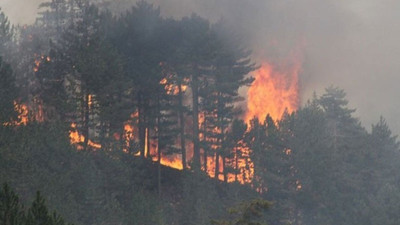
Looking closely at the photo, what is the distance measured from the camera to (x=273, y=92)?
97125 millimetres

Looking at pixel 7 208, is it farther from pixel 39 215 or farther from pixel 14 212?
pixel 39 215

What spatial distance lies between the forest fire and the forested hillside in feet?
42.5

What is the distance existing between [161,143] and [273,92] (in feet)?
121

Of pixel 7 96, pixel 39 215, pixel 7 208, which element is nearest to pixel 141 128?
pixel 7 96

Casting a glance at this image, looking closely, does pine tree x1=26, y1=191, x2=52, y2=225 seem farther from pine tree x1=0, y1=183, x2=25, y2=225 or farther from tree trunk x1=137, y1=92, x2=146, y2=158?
tree trunk x1=137, y1=92, x2=146, y2=158

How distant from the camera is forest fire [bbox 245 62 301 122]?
309ft

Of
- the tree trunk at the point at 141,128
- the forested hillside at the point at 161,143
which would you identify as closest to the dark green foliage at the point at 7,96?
the forested hillside at the point at 161,143

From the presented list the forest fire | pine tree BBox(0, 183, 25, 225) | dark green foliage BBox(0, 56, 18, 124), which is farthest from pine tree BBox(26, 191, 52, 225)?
the forest fire

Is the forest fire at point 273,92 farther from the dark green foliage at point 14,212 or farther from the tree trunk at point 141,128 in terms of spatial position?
the dark green foliage at point 14,212

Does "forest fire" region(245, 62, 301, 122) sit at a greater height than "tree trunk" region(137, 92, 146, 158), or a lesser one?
greater

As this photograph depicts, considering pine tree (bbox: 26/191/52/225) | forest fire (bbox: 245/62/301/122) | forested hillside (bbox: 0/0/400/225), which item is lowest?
pine tree (bbox: 26/191/52/225)

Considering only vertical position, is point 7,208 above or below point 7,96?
below

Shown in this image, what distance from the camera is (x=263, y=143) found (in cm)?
6588

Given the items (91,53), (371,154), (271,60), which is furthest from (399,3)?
(91,53)
